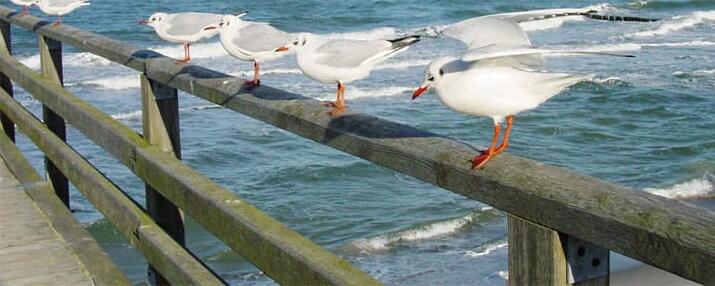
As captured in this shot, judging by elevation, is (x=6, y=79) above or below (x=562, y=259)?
below

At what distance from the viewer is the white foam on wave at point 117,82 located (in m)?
18.0

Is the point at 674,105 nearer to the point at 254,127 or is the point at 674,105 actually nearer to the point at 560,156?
the point at 560,156

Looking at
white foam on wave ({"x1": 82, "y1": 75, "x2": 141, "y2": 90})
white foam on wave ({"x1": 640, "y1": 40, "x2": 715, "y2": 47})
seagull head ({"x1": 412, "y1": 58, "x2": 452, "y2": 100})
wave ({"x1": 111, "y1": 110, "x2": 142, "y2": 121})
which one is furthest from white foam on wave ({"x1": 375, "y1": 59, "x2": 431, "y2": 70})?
seagull head ({"x1": 412, "y1": 58, "x2": 452, "y2": 100})

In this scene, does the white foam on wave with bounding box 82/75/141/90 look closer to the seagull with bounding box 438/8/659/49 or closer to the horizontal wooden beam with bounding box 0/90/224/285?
the horizontal wooden beam with bounding box 0/90/224/285

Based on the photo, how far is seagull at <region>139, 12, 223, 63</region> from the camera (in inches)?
204

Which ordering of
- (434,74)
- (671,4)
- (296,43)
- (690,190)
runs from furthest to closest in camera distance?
(671,4), (690,190), (296,43), (434,74)

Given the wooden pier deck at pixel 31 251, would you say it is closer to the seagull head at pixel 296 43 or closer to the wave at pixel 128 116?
the seagull head at pixel 296 43

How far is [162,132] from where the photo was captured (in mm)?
4398

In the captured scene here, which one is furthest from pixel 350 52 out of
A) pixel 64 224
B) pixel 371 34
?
pixel 371 34

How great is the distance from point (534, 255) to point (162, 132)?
2.51 metres

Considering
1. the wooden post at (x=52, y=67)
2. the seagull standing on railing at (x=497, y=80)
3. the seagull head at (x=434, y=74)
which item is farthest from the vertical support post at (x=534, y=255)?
the wooden post at (x=52, y=67)

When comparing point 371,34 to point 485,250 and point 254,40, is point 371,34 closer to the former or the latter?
point 485,250

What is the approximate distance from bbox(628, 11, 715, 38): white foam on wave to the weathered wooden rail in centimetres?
2126

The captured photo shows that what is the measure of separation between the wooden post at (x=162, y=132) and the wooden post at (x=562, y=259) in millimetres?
2382
